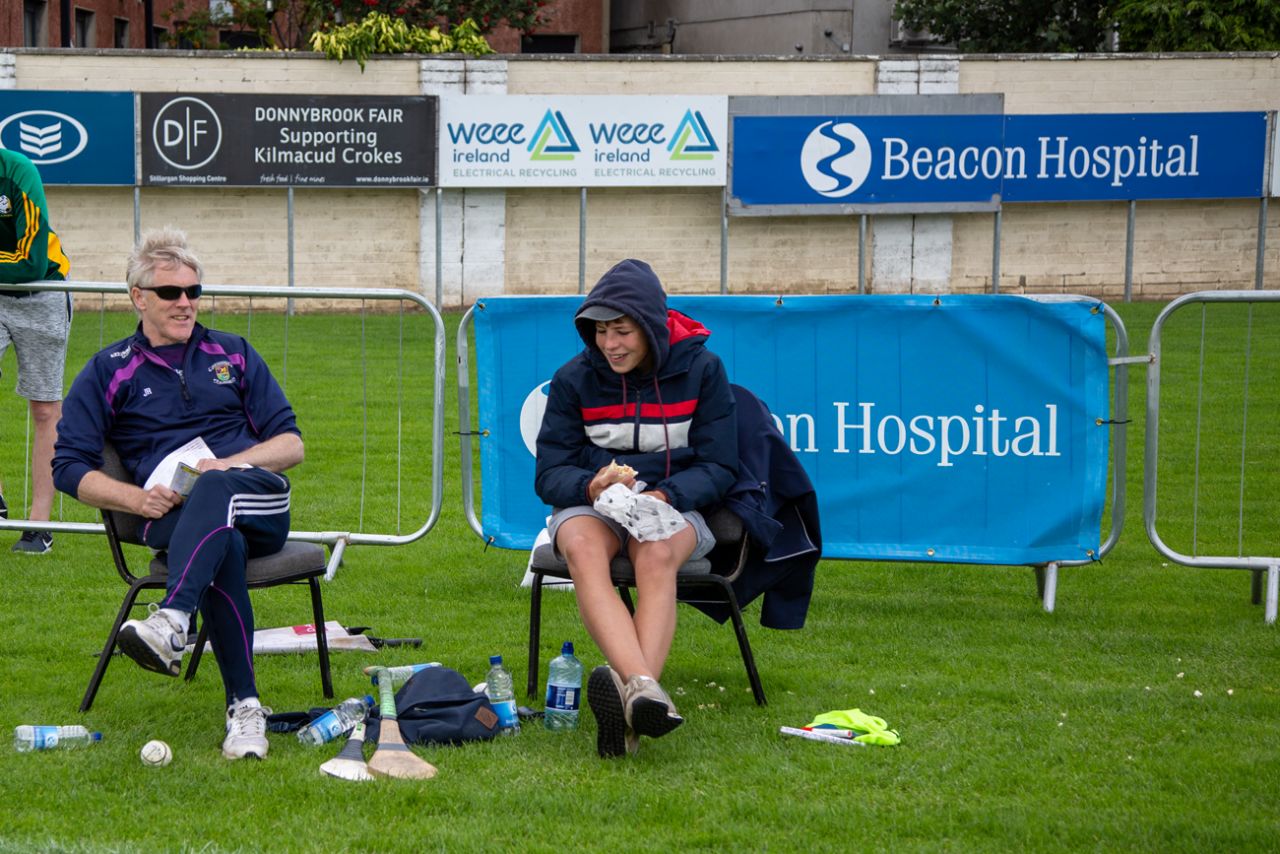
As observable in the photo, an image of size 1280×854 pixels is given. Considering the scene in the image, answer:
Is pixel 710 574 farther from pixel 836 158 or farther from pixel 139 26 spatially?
pixel 139 26

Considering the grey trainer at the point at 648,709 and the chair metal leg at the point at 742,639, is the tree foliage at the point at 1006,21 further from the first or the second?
the grey trainer at the point at 648,709

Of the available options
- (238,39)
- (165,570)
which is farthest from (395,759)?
(238,39)

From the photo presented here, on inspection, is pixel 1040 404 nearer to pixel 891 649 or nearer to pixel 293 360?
pixel 891 649

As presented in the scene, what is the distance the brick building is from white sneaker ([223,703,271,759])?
90.8 feet

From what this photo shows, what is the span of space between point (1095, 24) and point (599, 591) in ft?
93.9

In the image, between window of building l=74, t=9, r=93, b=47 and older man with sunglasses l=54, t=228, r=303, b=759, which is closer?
older man with sunglasses l=54, t=228, r=303, b=759

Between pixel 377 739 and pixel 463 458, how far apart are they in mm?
2562

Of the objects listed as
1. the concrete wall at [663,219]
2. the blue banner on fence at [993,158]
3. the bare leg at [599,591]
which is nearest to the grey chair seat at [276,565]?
the bare leg at [599,591]

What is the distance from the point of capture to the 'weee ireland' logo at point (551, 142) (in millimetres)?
22375

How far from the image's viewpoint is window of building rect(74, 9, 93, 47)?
3403 centimetres

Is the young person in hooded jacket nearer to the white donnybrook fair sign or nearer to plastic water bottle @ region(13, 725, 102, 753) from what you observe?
plastic water bottle @ region(13, 725, 102, 753)

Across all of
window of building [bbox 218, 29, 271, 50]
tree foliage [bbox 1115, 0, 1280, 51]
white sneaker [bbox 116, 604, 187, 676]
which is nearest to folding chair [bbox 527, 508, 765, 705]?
white sneaker [bbox 116, 604, 187, 676]

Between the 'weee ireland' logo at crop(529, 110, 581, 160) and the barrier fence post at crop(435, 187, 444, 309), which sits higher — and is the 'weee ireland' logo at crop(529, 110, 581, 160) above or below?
above

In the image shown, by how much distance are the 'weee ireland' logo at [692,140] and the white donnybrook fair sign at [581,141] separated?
1 cm
